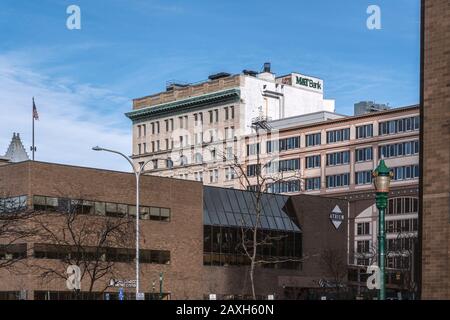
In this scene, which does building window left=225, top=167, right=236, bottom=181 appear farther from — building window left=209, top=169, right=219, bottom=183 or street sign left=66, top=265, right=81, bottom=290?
street sign left=66, top=265, right=81, bottom=290

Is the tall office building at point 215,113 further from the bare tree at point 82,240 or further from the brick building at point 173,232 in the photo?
the bare tree at point 82,240

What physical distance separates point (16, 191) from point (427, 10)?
4951 centimetres

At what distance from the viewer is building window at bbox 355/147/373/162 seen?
125319 millimetres

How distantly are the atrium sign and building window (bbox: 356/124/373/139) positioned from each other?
1083 inches

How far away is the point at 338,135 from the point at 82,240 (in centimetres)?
6828

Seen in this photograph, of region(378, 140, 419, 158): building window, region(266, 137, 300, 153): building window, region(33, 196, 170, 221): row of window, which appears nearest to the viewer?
region(33, 196, 170, 221): row of window

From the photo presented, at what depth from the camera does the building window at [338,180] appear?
129250 mm

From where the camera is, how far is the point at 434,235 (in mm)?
23469

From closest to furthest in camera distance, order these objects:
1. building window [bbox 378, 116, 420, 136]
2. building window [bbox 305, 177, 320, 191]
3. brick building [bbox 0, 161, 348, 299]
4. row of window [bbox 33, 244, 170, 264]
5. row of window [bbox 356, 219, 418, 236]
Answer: row of window [bbox 33, 244, 170, 264], brick building [bbox 0, 161, 348, 299], row of window [bbox 356, 219, 418, 236], building window [bbox 378, 116, 420, 136], building window [bbox 305, 177, 320, 191]

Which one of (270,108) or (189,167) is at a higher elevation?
(270,108)

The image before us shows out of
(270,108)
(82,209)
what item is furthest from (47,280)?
(270,108)

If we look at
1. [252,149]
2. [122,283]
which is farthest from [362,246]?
[122,283]

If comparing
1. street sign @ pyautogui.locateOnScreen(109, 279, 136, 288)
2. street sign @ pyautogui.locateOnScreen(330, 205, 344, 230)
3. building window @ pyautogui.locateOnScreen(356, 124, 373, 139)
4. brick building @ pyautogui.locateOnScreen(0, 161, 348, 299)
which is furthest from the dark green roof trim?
street sign @ pyautogui.locateOnScreen(109, 279, 136, 288)
